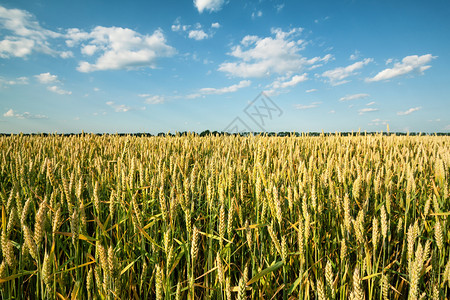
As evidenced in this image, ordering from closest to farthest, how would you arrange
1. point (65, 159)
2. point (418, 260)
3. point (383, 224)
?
point (418, 260) < point (383, 224) < point (65, 159)

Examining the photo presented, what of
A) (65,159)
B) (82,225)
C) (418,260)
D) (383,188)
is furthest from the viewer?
(65,159)

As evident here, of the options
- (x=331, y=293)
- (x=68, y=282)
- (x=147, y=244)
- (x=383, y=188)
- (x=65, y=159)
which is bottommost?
(x=68, y=282)

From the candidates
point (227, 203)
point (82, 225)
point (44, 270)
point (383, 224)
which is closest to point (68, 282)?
point (82, 225)

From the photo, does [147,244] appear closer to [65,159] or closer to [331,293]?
[331,293]

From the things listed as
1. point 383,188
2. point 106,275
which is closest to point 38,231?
point 106,275

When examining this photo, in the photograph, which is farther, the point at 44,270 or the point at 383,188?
the point at 383,188

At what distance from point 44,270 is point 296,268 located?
1.00 metres

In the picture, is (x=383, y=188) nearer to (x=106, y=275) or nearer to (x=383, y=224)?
(x=383, y=224)

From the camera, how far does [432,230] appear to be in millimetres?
1430

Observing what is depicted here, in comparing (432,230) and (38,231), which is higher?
(38,231)

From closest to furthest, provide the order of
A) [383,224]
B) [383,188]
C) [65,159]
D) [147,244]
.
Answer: [383,224]
[147,244]
[383,188]
[65,159]

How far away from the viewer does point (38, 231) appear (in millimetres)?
754

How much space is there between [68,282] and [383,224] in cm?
145

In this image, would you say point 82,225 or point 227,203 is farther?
point 227,203
